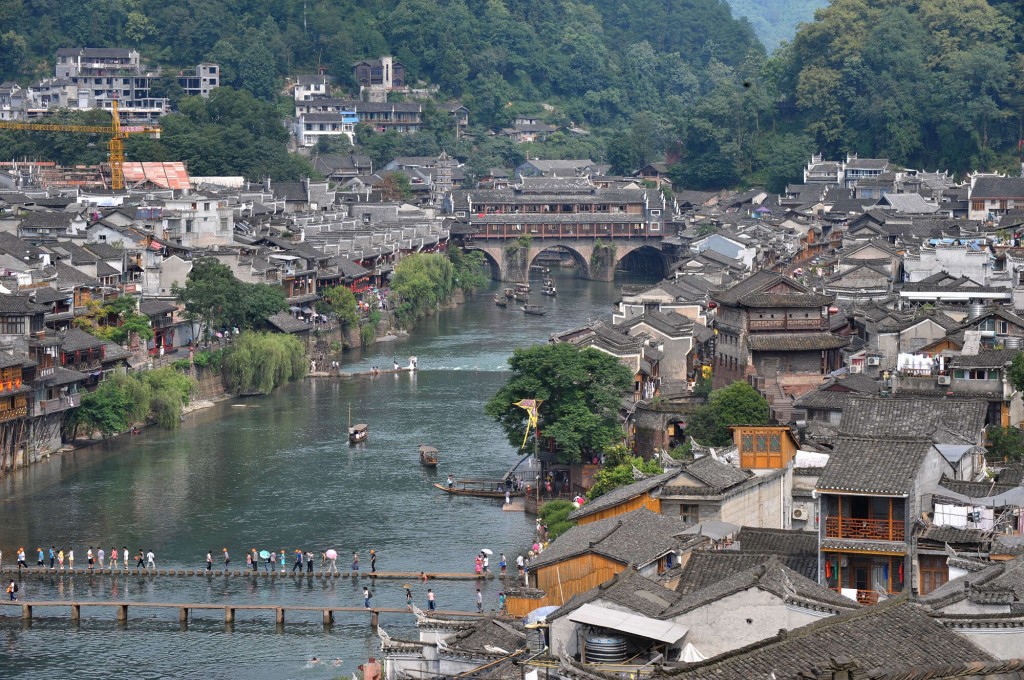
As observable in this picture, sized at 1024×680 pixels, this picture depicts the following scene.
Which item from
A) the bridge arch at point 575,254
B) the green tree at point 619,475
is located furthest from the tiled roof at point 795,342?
the bridge arch at point 575,254

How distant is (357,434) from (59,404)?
8149 millimetres

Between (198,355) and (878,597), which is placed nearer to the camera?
(878,597)

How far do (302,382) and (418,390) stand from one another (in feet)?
15.5

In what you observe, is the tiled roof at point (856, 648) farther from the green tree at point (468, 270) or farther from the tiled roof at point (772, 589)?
the green tree at point (468, 270)

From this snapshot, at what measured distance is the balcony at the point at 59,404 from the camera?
5169 cm

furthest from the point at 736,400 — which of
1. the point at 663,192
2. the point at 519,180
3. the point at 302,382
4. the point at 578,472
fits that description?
the point at 519,180

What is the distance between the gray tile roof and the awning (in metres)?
6.01

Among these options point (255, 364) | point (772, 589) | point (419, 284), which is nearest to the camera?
point (772, 589)

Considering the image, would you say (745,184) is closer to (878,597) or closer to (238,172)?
(238,172)

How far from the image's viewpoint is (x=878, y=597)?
70.3 feet

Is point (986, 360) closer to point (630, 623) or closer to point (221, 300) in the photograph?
point (630, 623)

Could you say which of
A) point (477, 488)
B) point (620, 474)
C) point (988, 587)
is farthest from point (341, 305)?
point (988, 587)

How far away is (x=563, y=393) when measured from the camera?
46688 millimetres

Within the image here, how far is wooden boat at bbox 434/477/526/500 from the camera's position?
4625 centimetres
